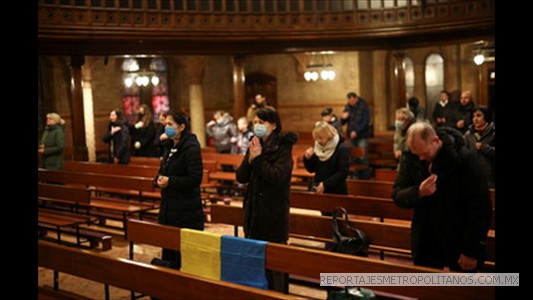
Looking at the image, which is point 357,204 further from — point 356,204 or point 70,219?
point 70,219

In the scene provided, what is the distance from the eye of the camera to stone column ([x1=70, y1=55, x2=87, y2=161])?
12.7 meters

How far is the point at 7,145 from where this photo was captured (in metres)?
1.17

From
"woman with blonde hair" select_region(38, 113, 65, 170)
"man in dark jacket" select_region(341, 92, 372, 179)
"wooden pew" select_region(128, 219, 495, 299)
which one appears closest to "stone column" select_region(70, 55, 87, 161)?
"woman with blonde hair" select_region(38, 113, 65, 170)

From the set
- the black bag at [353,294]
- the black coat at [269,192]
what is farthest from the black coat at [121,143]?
the black bag at [353,294]

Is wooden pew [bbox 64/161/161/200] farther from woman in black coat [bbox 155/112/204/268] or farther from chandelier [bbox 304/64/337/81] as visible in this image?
chandelier [bbox 304/64/337/81]

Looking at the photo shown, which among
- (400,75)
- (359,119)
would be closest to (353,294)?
(359,119)

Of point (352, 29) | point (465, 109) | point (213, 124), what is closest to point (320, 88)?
point (352, 29)

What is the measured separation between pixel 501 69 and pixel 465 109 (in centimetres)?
813

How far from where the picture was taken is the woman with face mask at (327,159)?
246 inches

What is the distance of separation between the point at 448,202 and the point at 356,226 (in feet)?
4.56

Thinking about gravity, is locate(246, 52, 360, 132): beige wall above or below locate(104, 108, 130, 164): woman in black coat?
above

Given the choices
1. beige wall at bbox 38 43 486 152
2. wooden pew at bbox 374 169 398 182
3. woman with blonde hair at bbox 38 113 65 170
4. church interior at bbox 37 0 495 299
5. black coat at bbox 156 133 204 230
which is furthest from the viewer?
beige wall at bbox 38 43 486 152

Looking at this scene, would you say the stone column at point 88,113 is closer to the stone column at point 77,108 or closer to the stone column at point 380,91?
the stone column at point 77,108

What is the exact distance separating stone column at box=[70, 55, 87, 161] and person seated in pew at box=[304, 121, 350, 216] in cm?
775
